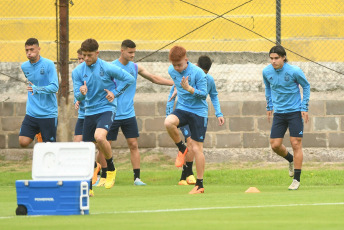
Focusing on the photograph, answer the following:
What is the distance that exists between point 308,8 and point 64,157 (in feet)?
31.8

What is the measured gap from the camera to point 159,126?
17.5 meters

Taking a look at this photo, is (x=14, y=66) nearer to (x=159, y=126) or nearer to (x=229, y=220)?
(x=159, y=126)

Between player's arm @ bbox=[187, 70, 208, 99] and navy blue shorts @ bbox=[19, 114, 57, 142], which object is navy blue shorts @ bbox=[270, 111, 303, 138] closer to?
player's arm @ bbox=[187, 70, 208, 99]

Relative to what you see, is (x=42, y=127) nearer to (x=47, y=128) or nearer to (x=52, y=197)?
(x=47, y=128)

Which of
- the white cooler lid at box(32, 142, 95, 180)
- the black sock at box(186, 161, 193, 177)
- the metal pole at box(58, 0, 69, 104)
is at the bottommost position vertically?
the black sock at box(186, 161, 193, 177)

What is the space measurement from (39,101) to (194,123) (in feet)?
9.94

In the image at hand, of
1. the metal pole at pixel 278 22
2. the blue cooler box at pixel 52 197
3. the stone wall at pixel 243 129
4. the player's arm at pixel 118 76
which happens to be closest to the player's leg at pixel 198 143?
the player's arm at pixel 118 76

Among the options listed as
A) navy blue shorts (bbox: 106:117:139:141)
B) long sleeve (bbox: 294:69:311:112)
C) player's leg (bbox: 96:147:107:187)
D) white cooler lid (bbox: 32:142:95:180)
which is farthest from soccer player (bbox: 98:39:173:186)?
white cooler lid (bbox: 32:142:95:180)

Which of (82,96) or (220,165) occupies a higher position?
A: (82,96)

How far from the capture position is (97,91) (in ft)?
39.4

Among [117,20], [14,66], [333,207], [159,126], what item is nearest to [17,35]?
[14,66]

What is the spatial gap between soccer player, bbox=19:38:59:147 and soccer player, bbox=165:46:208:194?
232 cm

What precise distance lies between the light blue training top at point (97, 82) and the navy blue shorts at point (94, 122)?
0.06 m

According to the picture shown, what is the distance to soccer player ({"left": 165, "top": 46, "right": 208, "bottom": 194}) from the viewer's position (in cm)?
1182
